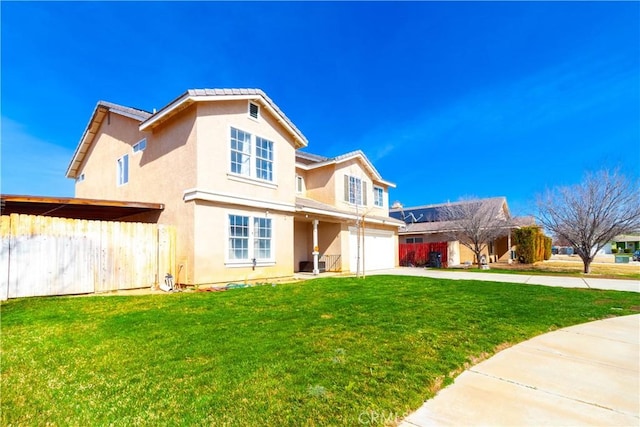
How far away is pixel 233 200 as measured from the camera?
12039mm

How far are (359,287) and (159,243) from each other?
6954 mm

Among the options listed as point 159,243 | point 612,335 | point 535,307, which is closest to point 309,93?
point 159,243

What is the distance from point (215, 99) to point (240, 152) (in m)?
2.11

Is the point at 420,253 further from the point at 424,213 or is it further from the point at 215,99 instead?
the point at 215,99

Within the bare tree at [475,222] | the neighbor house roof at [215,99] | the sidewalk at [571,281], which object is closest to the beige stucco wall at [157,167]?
the neighbor house roof at [215,99]

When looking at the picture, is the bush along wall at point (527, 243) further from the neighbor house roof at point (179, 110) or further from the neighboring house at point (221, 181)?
the neighbor house roof at point (179, 110)

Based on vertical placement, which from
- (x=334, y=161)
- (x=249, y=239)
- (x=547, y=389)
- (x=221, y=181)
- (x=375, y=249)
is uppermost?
(x=334, y=161)

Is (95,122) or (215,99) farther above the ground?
(95,122)

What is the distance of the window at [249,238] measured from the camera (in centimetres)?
1219

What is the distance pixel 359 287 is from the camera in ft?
34.9

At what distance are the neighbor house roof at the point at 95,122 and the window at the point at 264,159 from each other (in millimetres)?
4971

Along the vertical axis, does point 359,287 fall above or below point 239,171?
below

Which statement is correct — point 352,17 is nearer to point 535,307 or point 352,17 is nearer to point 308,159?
point 308,159

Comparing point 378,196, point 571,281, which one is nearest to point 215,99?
point 378,196
